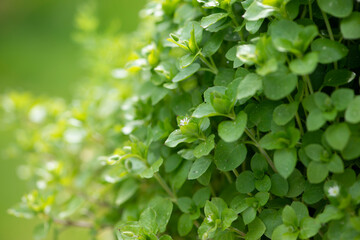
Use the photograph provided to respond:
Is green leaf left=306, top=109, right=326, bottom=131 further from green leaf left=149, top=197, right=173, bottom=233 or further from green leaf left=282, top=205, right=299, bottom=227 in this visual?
green leaf left=149, top=197, right=173, bottom=233

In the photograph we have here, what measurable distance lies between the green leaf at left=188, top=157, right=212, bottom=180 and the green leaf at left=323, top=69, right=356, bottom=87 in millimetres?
181

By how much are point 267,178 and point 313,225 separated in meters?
0.08

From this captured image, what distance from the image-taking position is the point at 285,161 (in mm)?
427

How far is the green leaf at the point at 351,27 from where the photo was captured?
41 centimetres

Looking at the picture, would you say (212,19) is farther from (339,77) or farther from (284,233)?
(284,233)

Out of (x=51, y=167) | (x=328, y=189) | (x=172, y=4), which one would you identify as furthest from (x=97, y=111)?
(x=328, y=189)

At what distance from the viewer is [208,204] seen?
1.61 ft

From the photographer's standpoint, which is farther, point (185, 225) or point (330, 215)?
point (185, 225)

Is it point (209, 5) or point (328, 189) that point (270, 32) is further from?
point (328, 189)

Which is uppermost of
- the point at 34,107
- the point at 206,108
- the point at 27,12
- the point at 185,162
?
the point at 206,108

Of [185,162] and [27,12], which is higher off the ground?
[185,162]

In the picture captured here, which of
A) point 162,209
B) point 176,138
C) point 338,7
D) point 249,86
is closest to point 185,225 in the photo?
point 162,209

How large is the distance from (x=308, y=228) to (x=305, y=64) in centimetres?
19

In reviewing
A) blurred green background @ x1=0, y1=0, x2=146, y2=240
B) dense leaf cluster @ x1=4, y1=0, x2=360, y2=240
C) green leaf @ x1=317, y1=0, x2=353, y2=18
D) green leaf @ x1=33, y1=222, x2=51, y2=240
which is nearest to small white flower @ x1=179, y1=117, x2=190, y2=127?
dense leaf cluster @ x1=4, y1=0, x2=360, y2=240
